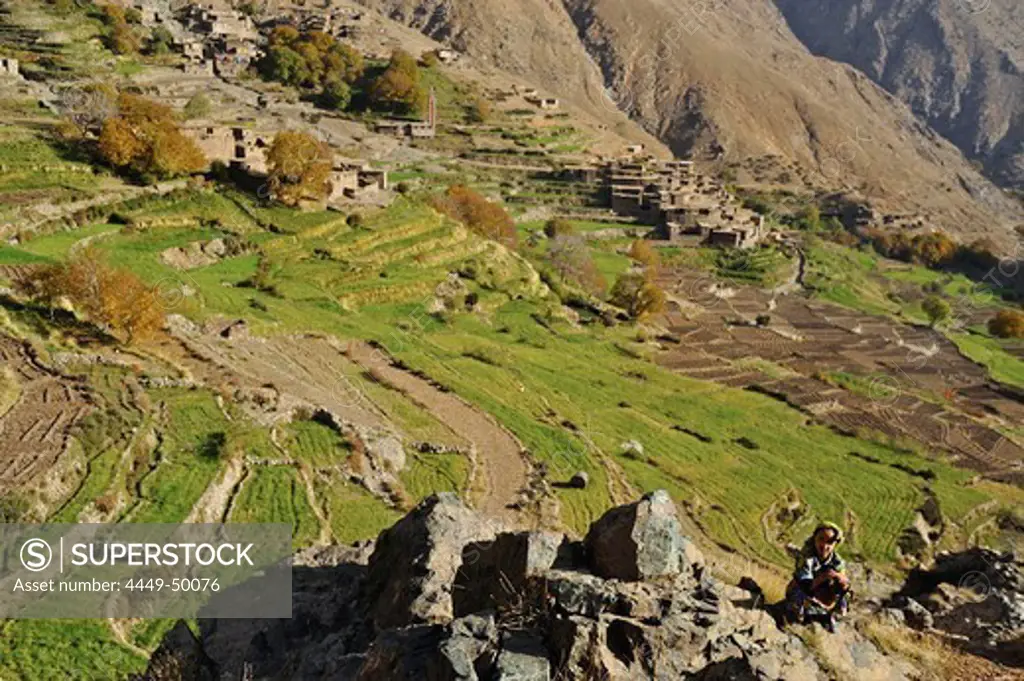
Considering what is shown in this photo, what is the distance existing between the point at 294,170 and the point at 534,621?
38218 millimetres

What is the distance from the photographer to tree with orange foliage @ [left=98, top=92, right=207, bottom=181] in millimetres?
37812

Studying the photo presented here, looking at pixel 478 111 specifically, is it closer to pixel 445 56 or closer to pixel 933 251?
pixel 445 56

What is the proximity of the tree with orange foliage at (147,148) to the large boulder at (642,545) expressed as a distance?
1406 inches

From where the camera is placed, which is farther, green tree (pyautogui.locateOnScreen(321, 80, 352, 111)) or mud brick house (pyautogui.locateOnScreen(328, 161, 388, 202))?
green tree (pyautogui.locateOnScreen(321, 80, 352, 111))

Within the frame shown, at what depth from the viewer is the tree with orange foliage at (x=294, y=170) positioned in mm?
41750

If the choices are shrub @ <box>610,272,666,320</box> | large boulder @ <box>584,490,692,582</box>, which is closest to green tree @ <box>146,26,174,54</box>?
shrub @ <box>610,272,666,320</box>

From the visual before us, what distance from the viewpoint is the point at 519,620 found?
7699 millimetres

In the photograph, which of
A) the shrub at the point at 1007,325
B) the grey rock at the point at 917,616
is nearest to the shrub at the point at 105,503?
the grey rock at the point at 917,616

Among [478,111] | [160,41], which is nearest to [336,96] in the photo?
[160,41]

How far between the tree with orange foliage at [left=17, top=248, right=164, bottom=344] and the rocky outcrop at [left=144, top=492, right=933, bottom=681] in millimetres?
13180

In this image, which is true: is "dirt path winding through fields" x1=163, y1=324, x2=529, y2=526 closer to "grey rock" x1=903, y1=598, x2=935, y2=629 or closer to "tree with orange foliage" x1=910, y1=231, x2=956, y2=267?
"grey rock" x1=903, y1=598, x2=935, y2=629

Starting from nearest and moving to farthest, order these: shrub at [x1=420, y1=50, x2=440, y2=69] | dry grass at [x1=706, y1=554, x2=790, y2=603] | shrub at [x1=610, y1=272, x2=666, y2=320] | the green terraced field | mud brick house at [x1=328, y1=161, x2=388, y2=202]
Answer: dry grass at [x1=706, y1=554, x2=790, y2=603] < the green terraced field < mud brick house at [x1=328, y1=161, x2=388, y2=202] < shrub at [x1=610, y1=272, x2=666, y2=320] < shrub at [x1=420, y1=50, x2=440, y2=69]

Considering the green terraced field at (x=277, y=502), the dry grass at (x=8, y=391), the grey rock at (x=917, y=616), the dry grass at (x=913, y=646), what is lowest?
the green terraced field at (x=277, y=502)

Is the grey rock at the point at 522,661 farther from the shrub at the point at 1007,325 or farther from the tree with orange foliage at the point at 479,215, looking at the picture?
the shrub at the point at 1007,325
